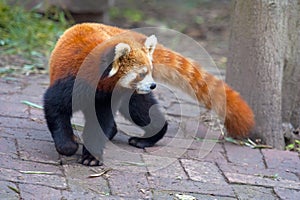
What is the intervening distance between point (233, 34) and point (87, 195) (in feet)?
6.28

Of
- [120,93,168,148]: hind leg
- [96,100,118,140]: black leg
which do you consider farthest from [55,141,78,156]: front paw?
[120,93,168,148]: hind leg

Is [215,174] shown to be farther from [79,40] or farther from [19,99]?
[19,99]

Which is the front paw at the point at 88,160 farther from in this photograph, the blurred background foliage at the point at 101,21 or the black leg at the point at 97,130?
the blurred background foliage at the point at 101,21

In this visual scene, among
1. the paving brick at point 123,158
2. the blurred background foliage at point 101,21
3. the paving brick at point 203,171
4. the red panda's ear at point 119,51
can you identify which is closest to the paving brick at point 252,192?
the paving brick at point 203,171

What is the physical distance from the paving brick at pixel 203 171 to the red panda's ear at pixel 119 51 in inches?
29.5

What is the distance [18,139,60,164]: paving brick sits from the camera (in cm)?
359

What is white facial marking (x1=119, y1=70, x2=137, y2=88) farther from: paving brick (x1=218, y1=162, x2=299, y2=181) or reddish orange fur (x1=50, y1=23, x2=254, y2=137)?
paving brick (x1=218, y1=162, x2=299, y2=181)

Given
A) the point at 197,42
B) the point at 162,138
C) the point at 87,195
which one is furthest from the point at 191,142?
the point at 197,42

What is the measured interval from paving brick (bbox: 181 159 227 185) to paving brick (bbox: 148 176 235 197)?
64 mm

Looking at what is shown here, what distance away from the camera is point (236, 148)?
168 inches

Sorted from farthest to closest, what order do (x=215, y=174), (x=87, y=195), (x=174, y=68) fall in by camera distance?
(x=174, y=68), (x=215, y=174), (x=87, y=195)

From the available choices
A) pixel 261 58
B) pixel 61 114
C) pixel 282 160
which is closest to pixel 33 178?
pixel 61 114

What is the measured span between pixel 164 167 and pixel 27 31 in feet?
11.0

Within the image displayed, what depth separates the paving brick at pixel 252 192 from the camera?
3.41 metres
